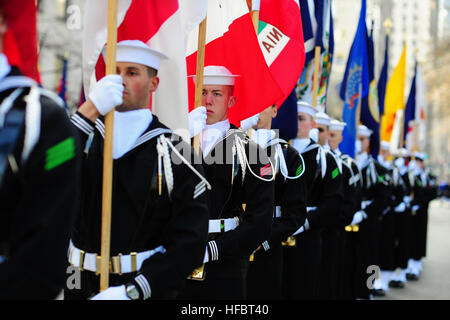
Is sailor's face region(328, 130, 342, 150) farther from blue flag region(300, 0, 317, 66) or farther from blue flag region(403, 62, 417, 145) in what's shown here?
blue flag region(403, 62, 417, 145)

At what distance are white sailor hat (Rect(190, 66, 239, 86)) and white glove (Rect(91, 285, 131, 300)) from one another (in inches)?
76.2

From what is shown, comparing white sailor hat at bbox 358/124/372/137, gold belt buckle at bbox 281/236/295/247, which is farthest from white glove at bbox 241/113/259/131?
white sailor hat at bbox 358/124/372/137

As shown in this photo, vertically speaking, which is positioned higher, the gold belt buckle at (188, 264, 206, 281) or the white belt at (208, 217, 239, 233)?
the white belt at (208, 217, 239, 233)

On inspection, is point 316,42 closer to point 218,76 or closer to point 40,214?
point 218,76

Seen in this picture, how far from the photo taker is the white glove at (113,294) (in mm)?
2441

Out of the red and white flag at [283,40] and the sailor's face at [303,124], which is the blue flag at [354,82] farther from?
the red and white flag at [283,40]

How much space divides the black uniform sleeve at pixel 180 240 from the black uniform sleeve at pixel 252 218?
0.90 metres

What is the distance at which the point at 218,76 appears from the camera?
412 cm

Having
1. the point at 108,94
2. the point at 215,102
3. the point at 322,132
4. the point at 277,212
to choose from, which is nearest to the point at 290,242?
the point at 277,212

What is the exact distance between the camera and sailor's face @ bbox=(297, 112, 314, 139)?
20.0ft

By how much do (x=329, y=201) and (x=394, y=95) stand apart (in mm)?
6198

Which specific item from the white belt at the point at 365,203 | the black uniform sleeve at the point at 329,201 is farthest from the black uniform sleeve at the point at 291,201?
the white belt at the point at 365,203

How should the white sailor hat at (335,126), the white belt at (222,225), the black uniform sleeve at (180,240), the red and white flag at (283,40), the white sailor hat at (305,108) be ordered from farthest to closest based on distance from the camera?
the white sailor hat at (335,126) → the white sailor hat at (305,108) → the red and white flag at (283,40) → the white belt at (222,225) → the black uniform sleeve at (180,240)

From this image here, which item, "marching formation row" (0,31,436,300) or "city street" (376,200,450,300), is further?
"city street" (376,200,450,300)
